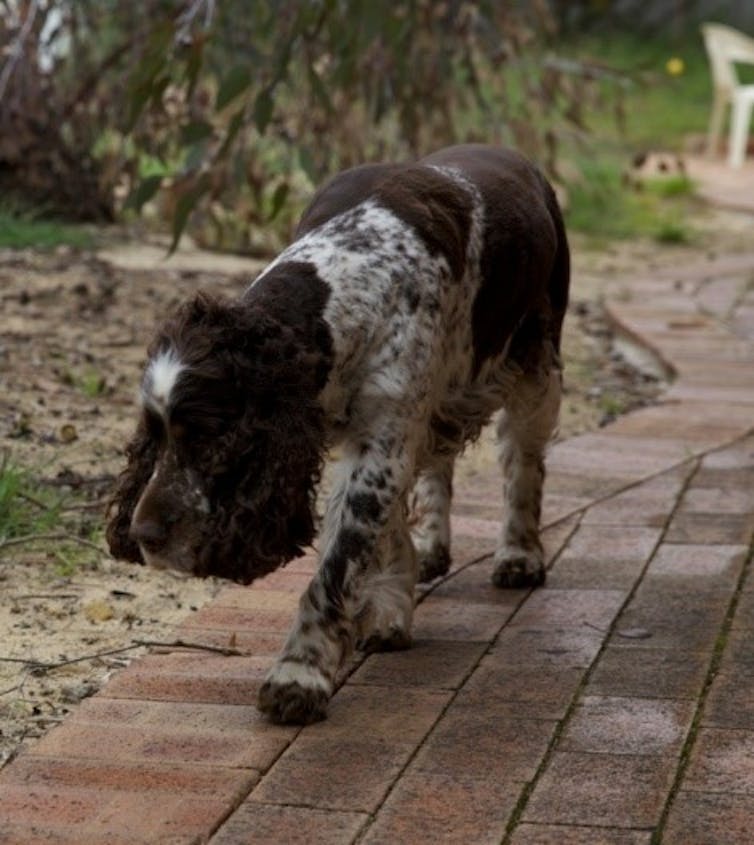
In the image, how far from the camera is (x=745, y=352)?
788 centimetres

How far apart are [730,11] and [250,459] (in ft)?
60.0

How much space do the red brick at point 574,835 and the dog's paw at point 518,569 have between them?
1630mm

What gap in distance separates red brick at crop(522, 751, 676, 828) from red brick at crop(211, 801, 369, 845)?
307 millimetres

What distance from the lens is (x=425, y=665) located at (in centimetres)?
419

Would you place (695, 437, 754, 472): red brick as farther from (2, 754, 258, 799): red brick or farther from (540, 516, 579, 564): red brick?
(2, 754, 258, 799): red brick

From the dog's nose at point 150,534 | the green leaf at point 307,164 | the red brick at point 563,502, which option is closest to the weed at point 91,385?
the green leaf at point 307,164

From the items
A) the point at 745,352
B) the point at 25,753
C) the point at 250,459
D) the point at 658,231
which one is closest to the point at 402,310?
the point at 250,459

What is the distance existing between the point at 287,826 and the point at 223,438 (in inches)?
30.3

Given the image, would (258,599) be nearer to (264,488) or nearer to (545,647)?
(545,647)

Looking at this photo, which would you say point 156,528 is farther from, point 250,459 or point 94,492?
point 94,492

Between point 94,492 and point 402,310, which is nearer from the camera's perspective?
point 402,310

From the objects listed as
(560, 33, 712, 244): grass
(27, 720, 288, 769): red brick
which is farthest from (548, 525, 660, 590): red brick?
(560, 33, 712, 244): grass

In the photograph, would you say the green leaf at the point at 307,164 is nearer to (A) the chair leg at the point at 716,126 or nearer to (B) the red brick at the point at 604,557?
(B) the red brick at the point at 604,557

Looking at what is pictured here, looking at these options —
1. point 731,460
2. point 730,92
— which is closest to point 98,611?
Answer: point 731,460
